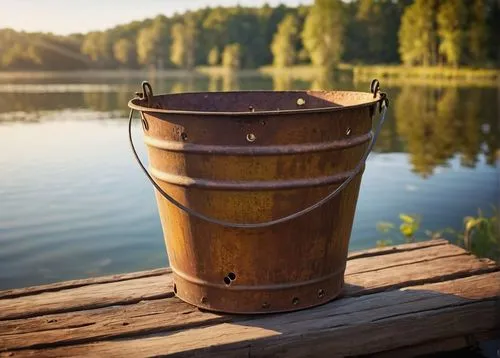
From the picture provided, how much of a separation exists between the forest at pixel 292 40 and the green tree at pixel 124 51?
103 mm

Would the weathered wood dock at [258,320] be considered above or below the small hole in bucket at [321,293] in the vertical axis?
below

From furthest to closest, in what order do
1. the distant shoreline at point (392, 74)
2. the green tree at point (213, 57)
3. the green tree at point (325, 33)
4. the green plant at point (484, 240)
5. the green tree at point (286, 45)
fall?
the green tree at point (213, 57) < the green tree at point (286, 45) < the green tree at point (325, 33) < the distant shoreline at point (392, 74) < the green plant at point (484, 240)

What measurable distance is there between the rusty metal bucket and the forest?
43844 millimetres

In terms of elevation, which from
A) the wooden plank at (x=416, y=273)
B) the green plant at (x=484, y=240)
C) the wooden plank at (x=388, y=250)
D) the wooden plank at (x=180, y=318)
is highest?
the wooden plank at (x=180, y=318)

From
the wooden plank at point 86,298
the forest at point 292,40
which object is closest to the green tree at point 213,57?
the forest at point 292,40

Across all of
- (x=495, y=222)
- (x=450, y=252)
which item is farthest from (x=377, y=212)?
(x=450, y=252)

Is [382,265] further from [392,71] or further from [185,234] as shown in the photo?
[392,71]

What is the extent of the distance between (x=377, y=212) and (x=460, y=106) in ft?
62.3

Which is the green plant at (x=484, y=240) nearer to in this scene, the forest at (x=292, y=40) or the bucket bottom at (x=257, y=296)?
the bucket bottom at (x=257, y=296)

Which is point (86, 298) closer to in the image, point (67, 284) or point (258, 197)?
point (67, 284)

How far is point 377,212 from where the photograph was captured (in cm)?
933

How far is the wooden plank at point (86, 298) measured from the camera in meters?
3.15

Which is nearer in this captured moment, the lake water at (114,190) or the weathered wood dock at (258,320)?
the weathered wood dock at (258,320)

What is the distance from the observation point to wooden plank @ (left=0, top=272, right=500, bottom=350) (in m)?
2.85
